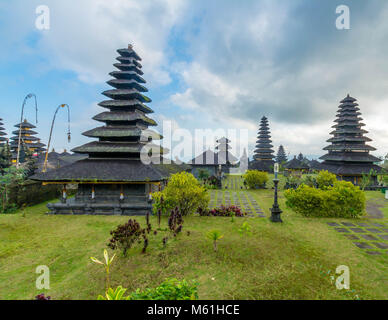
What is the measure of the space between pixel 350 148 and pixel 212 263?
2989 centimetres

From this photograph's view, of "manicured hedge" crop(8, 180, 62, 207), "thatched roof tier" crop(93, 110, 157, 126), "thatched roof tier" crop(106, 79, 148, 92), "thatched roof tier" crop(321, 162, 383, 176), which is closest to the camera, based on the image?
"manicured hedge" crop(8, 180, 62, 207)

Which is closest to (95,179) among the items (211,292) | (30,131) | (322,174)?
(211,292)

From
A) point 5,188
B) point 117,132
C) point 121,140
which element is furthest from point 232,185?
point 5,188

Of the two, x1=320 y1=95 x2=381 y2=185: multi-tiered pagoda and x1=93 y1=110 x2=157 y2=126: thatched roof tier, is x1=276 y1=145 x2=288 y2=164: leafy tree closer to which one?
x1=320 y1=95 x2=381 y2=185: multi-tiered pagoda

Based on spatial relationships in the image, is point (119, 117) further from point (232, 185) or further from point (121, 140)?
point (232, 185)

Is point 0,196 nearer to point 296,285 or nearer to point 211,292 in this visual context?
point 211,292

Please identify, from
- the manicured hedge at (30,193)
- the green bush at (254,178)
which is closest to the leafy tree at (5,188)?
the manicured hedge at (30,193)

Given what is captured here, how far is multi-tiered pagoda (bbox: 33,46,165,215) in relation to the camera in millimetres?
12383

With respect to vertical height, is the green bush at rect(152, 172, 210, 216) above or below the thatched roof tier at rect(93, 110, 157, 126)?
below

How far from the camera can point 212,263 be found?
588cm

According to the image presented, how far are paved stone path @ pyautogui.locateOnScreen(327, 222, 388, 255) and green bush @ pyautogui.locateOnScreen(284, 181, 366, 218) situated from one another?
1.09 meters

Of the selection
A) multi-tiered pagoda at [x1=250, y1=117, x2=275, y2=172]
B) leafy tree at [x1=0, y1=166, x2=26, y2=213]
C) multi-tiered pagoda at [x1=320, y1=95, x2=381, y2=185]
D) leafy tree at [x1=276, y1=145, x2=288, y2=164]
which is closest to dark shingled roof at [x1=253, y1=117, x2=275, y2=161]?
multi-tiered pagoda at [x1=250, y1=117, x2=275, y2=172]

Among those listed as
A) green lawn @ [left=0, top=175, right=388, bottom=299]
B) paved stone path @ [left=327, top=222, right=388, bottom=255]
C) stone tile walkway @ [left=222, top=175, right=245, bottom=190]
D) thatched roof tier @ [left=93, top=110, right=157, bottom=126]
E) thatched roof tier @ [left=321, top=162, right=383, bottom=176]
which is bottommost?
green lawn @ [left=0, top=175, right=388, bottom=299]

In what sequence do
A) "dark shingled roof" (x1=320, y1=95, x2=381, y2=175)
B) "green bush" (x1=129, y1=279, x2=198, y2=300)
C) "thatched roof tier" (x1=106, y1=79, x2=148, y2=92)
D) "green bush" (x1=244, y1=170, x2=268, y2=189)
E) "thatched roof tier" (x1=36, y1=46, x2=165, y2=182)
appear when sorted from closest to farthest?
"green bush" (x1=129, y1=279, x2=198, y2=300) → "thatched roof tier" (x1=36, y1=46, x2=165, y2=182) → "thatched roof tier" (x1=106, y1=79, x2=148, y2=92) → "green bush" (x1=244, y1=170, x2=268, y2=189) → "dark shingled roof" (x1=320, y1=95, x2=381, y2=175)
